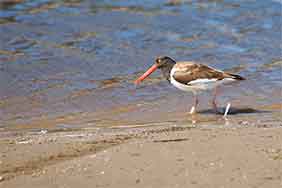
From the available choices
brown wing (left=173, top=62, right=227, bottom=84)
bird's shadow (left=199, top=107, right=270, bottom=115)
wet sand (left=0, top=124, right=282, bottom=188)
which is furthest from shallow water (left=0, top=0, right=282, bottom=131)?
wet sand (left=0, top=124, right=282, bottom=188)

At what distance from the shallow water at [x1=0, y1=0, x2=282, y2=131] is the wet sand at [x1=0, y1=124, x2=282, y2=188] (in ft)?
5.47

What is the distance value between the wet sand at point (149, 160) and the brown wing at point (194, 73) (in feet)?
8.57

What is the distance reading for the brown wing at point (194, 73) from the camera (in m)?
8.89

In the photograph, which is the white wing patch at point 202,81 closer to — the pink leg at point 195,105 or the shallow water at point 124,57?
the pink leg at point 195,105

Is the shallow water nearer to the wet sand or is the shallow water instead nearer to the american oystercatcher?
the american oystercatcher

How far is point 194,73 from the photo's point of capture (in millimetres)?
8961

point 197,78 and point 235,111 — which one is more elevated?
→ point 197,78

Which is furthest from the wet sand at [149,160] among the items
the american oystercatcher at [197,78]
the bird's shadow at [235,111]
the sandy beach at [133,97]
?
the american oystercatcher at [197,78]

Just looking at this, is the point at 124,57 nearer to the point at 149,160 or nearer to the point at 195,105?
the point at 195,105

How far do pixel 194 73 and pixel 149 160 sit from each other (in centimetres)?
400

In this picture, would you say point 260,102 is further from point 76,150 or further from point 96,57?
point 76,150

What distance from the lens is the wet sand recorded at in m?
4.67

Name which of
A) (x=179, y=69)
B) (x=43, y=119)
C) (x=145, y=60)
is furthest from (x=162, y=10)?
(x=43, y=119)

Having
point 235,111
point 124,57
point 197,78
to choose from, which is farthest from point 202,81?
point 124,57
